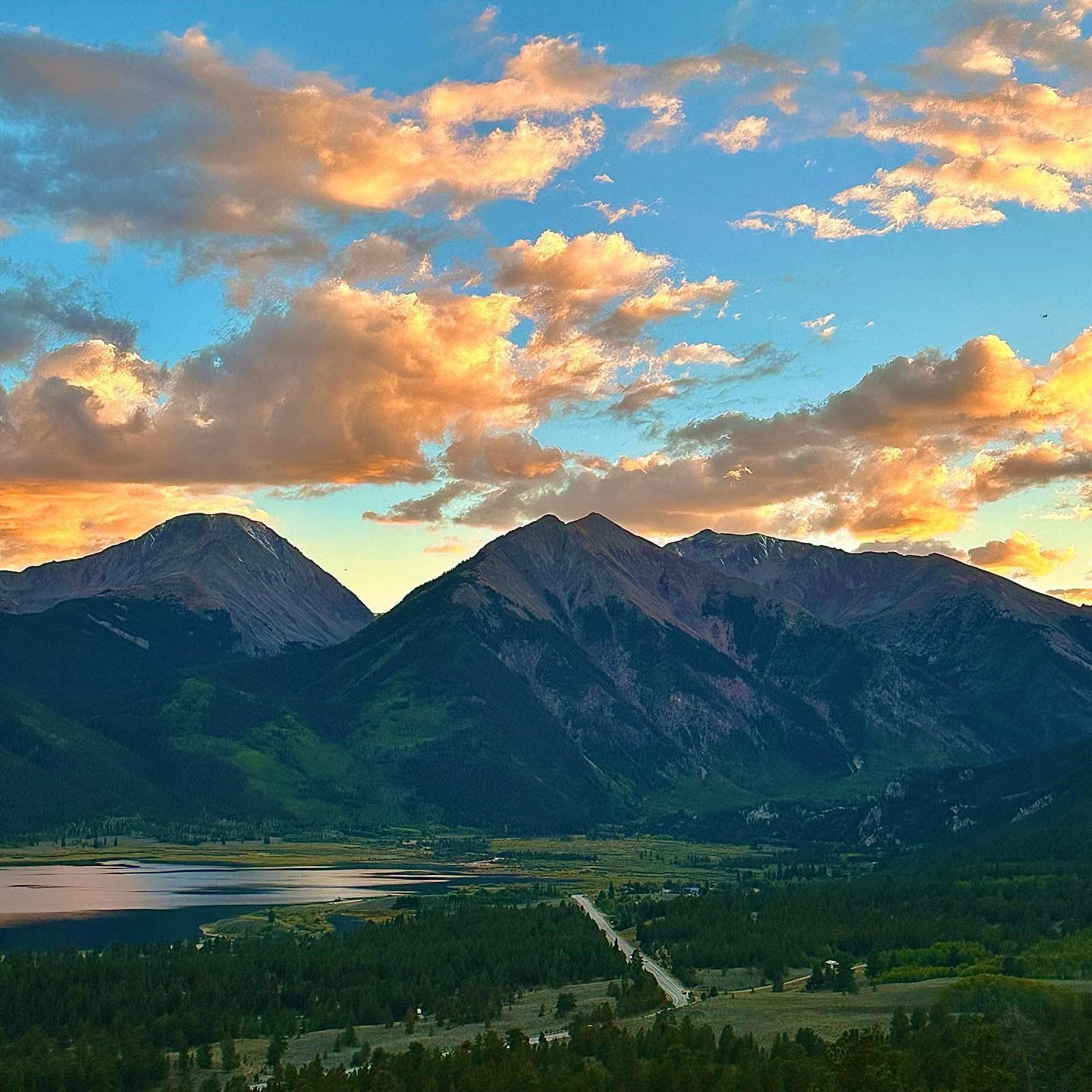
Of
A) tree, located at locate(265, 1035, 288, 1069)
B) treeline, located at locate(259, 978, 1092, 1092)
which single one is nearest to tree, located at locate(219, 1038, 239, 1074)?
tree, located at locate(265, 1035, 288, 1069)

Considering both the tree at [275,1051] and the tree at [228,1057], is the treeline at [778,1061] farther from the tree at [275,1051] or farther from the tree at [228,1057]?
the tree at [228,1057]

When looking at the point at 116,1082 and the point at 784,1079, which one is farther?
the point at 116,1082

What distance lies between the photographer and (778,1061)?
6378 inches

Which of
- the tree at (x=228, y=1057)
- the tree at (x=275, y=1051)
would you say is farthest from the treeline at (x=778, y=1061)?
the tree at (x=228, y=1057)

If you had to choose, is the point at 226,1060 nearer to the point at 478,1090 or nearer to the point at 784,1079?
the point at 478,1090

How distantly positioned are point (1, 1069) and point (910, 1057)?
10988 centimetres

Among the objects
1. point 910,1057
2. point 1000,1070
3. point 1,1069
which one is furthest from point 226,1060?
point 1000,1070

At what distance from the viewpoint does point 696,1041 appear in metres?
178

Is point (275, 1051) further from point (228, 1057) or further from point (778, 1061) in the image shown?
point (778, 1061)

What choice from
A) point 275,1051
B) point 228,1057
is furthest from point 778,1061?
point 228,1057

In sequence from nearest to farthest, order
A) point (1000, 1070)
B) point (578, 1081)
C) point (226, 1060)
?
point (1000, 1070) < point (578, 1081) < point (226, 1060)

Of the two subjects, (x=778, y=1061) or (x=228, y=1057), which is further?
(x=228, y=1057)

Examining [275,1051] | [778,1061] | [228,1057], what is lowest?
[228,1057]

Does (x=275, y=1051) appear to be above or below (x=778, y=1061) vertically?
below
